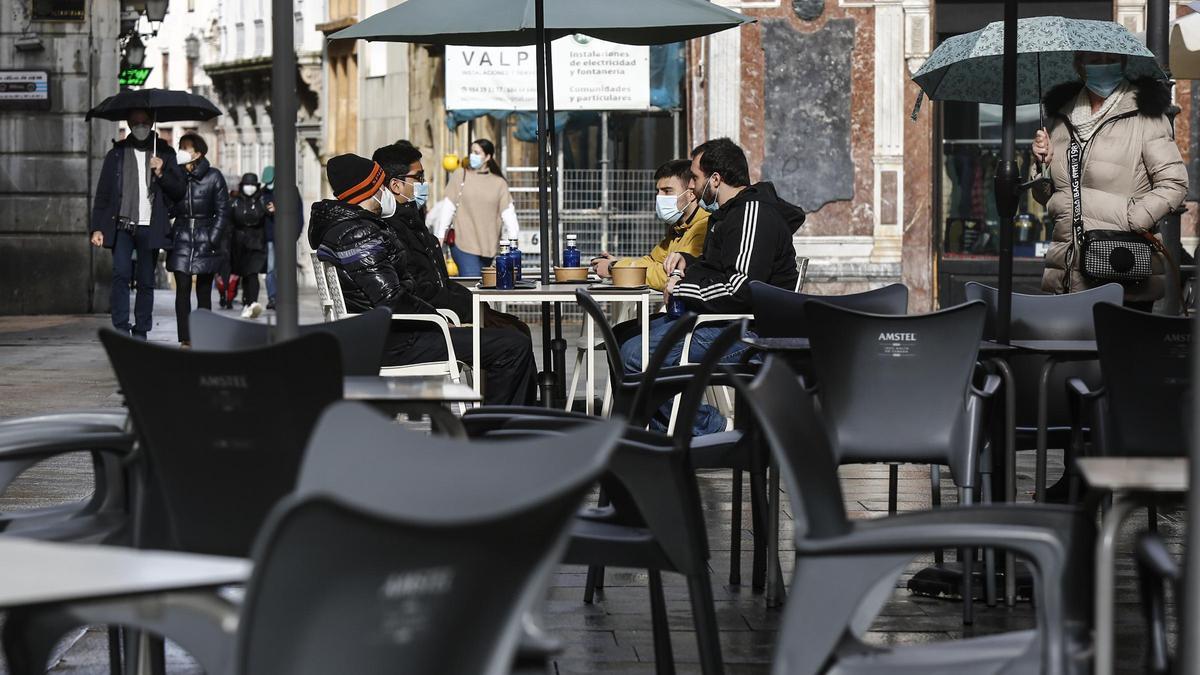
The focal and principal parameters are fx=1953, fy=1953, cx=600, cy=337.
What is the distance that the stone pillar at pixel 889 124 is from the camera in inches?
779

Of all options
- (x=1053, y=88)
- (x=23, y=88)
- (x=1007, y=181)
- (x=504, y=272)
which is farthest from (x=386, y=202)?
(x=23, y=88)

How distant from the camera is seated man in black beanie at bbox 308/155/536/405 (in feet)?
32.2

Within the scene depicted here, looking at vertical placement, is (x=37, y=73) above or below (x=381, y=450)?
above

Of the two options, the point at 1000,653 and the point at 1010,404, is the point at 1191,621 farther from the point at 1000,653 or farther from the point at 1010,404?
the point at 1010,404

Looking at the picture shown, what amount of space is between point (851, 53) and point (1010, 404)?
46.1ft

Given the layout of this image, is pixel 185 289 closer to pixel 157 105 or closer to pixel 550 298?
pixel 157 105

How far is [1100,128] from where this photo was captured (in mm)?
8883

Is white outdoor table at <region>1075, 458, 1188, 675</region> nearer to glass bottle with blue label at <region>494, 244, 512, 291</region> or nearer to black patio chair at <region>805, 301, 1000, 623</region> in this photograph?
black patio chair at <region>805, 301, 1000, 623</region>

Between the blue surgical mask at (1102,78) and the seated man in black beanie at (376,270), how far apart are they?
307cm

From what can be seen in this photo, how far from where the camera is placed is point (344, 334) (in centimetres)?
534

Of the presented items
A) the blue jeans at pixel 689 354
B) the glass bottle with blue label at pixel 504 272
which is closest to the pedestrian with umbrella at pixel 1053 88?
the blue jeans at pixel 689 354

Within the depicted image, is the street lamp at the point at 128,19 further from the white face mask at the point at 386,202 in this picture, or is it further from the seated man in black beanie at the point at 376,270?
the seated man in black beanie at the point at 376,270

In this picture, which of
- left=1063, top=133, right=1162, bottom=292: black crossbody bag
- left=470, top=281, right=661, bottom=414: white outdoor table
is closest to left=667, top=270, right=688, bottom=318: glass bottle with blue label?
left=470, top=281, right=661, bottom=414: white outdoor table

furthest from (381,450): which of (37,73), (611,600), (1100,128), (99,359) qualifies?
(37,73)
